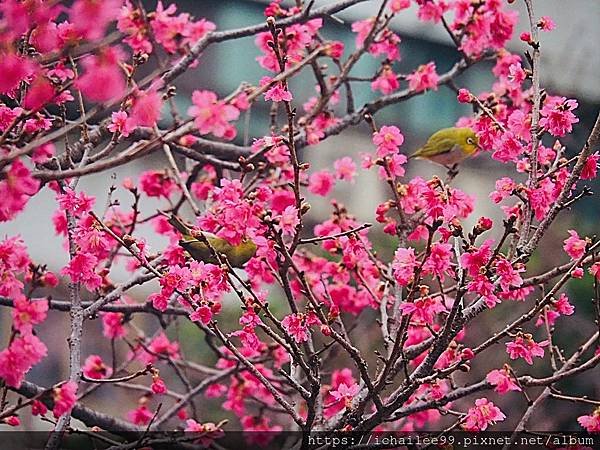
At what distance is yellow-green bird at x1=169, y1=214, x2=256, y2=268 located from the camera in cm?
85

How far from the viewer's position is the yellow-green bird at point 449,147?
40.9 inches

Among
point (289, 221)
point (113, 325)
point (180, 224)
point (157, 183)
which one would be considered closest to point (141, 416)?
point (113, 325)

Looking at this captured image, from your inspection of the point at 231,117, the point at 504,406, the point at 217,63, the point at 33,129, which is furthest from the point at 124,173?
the point at 231,117

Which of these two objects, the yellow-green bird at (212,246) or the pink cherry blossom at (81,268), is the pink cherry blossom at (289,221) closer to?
the yellow-green bird at (212,246)

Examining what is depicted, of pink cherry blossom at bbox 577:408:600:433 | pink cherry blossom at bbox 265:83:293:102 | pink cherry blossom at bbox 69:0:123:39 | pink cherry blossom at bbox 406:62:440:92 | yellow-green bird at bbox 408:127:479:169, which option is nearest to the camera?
pink cherry blossom at bbox 69:0:123:39

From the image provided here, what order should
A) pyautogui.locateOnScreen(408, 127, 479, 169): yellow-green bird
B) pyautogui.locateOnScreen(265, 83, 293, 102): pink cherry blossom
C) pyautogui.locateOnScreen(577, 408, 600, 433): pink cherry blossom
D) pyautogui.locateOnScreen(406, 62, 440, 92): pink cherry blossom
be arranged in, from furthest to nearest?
pyautogui.locateOnScreen(406, 62, 440, 92): pink cherry blossom
pyautogui.locateOnScreen(408, 127, 479, 169): yellow-green bird
pyautogui.locateOnScreen(577, 408, 600, 433): pink cherry blossom
pyautogui.locateOnScreen(265, 83, 293, 102): pink cherry blossom

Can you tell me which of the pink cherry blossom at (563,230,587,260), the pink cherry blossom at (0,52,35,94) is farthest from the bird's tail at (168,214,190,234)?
the pink cherry blossom at (563,230,587,260)

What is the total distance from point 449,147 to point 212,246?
0.40 m

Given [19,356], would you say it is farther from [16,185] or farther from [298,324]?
[298,324]

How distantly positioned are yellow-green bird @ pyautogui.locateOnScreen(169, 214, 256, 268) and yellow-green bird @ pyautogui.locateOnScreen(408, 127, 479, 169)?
0.34 meters

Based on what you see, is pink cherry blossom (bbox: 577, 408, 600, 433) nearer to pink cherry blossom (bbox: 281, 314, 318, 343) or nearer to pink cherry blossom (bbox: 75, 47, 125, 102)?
pink cherry blossom (bbox: 281, 314, 318, 343)

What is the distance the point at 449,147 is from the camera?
1.05 metres

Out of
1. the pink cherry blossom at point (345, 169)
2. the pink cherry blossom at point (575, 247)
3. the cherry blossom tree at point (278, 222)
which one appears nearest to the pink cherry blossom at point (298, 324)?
the cherry blossom tree at point (278, 222)

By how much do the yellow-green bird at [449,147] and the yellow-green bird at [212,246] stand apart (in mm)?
335
